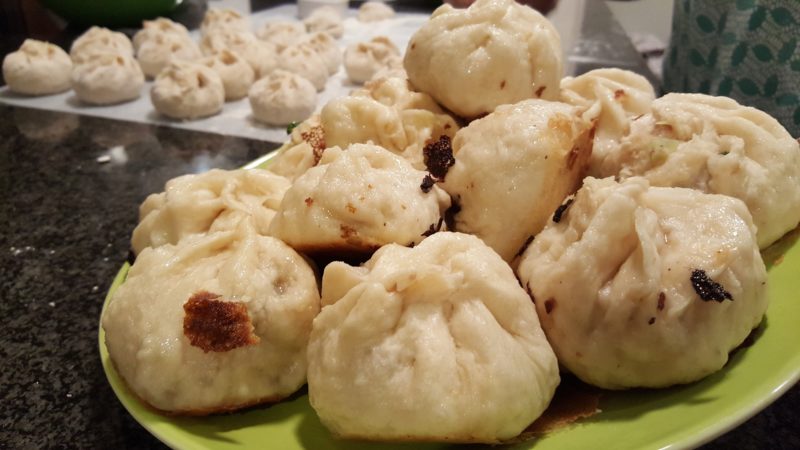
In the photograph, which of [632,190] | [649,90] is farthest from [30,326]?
[649,90]

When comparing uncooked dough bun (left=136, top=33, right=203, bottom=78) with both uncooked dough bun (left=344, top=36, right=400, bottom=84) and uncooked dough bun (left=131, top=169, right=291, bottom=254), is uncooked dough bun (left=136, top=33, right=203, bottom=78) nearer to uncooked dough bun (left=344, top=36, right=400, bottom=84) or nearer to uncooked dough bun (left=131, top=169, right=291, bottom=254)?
uncooked dough bun (left=344, top=36, right=400, bottom=84)

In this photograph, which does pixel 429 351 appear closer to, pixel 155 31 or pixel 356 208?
pixel 356 208

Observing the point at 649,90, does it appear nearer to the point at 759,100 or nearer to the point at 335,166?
the point at 335,166

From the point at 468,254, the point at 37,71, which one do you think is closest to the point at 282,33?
the point at 37,71

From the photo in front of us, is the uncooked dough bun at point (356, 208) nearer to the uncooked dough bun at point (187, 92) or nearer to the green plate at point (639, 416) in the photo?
the green plate at point (639, 416)

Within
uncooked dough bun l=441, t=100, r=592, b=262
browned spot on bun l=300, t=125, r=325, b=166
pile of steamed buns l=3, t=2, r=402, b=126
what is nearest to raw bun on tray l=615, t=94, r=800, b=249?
uncooked dough bun l=441, t=100, r=592, b=262

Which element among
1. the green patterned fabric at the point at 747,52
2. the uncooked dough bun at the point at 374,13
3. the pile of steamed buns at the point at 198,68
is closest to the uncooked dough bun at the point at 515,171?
the green patterned fabric at the point at 747,52

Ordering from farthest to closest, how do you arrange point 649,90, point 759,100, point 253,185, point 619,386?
point 759,100 < point 649,90 < point 253,185 < point 619,386
